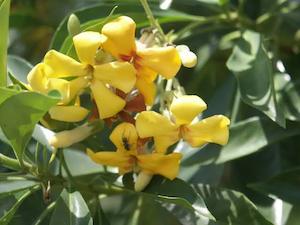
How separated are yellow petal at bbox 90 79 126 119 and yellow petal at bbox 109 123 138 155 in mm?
33

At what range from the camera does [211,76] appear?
1.74 m

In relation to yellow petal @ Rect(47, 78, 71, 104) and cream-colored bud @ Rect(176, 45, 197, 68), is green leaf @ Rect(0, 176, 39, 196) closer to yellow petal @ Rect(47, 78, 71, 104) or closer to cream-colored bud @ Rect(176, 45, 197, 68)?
yellow petal @ Rect(47, 78, 71, 104)

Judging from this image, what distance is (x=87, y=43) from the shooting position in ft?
3.50

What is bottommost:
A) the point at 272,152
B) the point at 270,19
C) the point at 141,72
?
the point at 272,152

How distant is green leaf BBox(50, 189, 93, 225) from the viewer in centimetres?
113

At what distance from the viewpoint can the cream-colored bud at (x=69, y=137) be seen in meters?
1.20

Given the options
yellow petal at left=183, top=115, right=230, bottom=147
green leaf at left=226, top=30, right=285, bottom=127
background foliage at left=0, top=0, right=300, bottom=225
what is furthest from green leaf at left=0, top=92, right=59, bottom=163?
green leaf at left=226, top=30, right=285, bottom=127

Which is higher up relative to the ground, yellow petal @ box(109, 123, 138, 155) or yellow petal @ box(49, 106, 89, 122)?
yellow petal @ box(49, 106, 89, 122)

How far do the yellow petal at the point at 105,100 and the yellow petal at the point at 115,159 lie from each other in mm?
78

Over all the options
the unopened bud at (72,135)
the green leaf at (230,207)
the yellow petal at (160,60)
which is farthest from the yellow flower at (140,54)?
the green leaf at (230,207)

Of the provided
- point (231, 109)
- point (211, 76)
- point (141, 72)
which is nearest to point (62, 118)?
point (141, 72)

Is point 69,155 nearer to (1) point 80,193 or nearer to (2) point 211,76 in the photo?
(1) point 80,193

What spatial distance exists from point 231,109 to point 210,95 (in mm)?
121

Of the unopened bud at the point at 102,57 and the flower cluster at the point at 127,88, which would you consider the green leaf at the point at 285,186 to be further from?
the unopened bud at the point at 102,57
